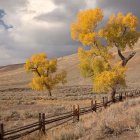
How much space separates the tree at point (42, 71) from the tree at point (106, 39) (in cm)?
2735

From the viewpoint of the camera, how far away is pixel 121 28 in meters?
38.3

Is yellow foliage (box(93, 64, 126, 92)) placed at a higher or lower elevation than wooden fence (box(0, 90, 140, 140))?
higher

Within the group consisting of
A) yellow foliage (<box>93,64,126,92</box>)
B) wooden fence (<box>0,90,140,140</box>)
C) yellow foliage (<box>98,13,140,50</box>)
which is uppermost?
yellow foliage (<box>98,13,140,50</box>)

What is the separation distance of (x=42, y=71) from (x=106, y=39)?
3019cm

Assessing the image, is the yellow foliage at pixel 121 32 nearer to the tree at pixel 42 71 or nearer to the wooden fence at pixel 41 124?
the wooden fence at pixel 41 124

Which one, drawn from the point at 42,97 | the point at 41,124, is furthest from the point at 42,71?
the point at 41,124

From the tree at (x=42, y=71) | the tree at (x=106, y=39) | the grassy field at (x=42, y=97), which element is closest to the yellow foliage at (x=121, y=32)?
the tree at (x=106, y=39)

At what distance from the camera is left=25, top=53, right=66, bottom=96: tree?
65688 millimetres

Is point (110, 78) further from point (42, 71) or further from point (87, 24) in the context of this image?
point (42, 71)

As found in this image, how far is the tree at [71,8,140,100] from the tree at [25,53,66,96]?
27.4 metres

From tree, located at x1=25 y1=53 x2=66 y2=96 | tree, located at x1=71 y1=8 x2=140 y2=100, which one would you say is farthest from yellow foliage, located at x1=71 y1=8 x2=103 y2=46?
tree, located at x1=25 y1=53 x2=66 y2=96

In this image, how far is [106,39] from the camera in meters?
38.4

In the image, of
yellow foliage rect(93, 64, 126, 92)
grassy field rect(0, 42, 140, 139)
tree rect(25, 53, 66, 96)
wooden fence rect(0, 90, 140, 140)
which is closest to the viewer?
wooden fence rect(0, 90, 140, 140)

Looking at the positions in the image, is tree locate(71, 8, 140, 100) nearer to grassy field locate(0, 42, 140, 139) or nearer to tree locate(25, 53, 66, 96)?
grassy field locate(0, 42, 140, 139)
